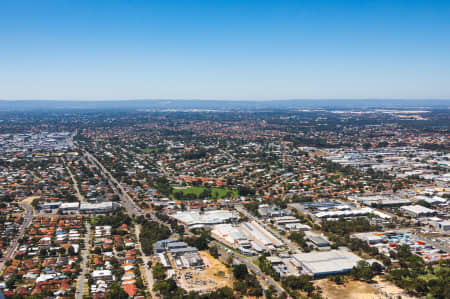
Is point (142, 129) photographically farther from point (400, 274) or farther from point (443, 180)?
point (400, 274)

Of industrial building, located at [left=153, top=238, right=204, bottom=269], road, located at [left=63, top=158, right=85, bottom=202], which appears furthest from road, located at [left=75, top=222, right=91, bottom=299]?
road, located at [left=63, top=158, right=85, bottom=202]

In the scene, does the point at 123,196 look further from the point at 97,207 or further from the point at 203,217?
the point at 203,217

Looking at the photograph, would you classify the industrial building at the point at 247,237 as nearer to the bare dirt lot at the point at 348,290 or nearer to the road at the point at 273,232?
the road at the point at 273,232

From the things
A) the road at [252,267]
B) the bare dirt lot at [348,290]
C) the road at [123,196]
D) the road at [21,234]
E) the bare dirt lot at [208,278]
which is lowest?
the bare dirt lot at [348,290]

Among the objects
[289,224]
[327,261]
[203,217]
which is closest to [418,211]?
[289,224]

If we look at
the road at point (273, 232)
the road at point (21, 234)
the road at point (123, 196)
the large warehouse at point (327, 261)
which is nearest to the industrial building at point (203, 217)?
the road at point (273, 232)

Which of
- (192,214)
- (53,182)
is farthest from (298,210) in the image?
(53,182)
